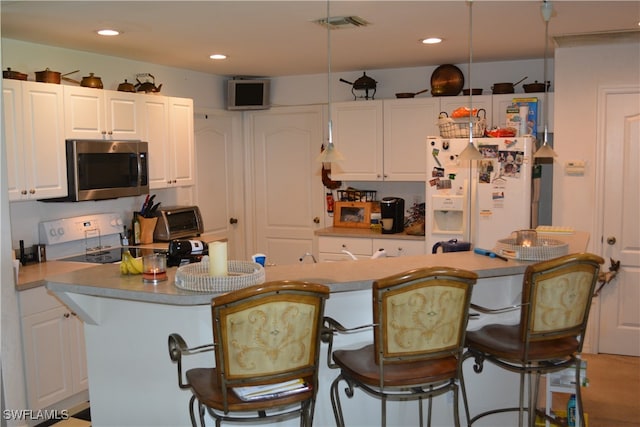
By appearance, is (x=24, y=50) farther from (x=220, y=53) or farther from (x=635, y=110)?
(x=635, y=110)

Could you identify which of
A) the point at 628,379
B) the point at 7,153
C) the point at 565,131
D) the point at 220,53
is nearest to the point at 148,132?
the point at 220,53

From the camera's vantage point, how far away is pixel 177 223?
519 cm

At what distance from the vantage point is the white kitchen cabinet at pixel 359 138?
576 cm

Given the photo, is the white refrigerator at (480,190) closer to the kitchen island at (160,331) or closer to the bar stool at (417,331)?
the kitchen island at (160,331)

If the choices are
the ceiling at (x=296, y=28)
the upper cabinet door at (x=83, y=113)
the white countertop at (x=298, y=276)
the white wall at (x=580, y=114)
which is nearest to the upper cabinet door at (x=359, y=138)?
the ceiling at (x=296, y=28)

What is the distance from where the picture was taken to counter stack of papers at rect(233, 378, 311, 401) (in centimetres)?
211

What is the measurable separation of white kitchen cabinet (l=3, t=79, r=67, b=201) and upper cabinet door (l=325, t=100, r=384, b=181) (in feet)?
8.41

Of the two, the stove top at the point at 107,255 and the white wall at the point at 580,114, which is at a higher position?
the white wall at the point at 580,114

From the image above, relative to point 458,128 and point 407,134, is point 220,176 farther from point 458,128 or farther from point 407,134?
point 458,128

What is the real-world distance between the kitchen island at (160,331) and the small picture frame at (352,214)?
301 centimetres

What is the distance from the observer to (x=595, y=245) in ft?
15.8

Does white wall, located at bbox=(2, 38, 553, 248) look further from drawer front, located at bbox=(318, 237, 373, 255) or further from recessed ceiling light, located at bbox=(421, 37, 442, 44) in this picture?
recessed ceiling light, located at bbox=(421, 37, 442, 44)

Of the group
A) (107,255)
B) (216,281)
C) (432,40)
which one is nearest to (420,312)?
(216,281)

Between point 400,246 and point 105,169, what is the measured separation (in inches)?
101
